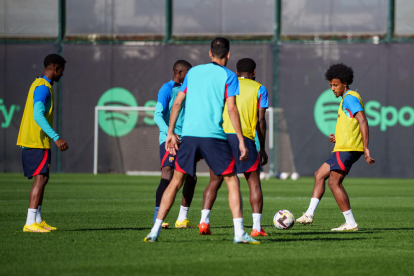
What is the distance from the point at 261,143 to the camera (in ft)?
25.0

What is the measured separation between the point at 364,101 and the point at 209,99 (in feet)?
60.9

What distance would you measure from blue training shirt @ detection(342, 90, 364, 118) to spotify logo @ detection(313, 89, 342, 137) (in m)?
15.9

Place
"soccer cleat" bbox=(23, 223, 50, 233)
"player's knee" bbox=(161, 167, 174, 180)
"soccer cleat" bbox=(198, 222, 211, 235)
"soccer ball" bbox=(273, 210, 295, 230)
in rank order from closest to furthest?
"soccer cleat" bbox=(198, 222, 211, 235) → "soccer cleat" bbox=(23, 223, 50, 233) → "soccer ball" bbox=(273, 210, 295, 230) → "player's knee" bbox=(161, 167, 174, 180)

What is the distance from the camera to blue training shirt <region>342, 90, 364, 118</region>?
7828 mm

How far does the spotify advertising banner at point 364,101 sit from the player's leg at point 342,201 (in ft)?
51.4

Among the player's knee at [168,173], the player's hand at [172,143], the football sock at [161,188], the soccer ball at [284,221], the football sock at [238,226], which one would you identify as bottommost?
Result: the soccer ball at [284,221]

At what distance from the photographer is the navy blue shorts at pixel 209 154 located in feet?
19.9

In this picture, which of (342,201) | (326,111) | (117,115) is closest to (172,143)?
(342,201)

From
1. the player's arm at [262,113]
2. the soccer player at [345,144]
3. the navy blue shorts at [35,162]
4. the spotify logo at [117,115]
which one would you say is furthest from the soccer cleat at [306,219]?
the spotify logo at [117,115]

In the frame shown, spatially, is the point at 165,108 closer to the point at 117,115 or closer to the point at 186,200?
the point at 186,200

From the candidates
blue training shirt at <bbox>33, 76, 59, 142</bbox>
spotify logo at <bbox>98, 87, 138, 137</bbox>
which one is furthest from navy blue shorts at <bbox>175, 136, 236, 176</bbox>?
spotify logo at <bbox>98, 87, 138, 137</bbox>

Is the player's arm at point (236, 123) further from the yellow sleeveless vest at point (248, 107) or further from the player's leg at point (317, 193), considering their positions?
the player's leg at point (317, 193)

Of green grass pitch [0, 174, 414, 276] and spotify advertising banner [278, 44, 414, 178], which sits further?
spotify advertising banner [278, 44, 414, 178]

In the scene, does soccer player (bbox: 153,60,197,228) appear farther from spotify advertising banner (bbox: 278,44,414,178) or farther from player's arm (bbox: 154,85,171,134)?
spotify advertising banner (bbox: 278,44,414,178)
